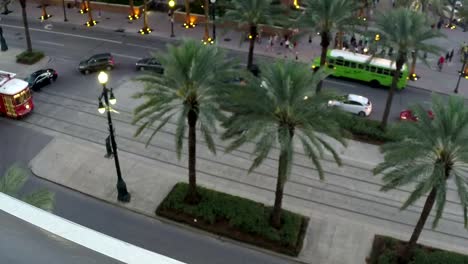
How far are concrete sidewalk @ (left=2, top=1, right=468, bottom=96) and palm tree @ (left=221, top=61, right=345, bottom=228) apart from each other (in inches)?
709

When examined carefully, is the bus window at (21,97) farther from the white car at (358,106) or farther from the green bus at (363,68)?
the green bus at (363,68)

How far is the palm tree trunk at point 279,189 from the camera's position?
20672 millimetres

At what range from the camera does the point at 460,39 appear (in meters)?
48.3

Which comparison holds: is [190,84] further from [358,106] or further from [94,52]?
[94,52]

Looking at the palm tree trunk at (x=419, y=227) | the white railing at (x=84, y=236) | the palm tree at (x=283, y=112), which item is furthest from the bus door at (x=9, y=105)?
the white railing at (x=84, y=236)

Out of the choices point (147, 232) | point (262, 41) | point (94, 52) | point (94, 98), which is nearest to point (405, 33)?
point (147, 232)

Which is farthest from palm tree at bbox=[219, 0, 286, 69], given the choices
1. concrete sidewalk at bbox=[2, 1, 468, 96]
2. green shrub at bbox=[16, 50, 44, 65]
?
green shrub at bbox=[16, 50, 44, 65]

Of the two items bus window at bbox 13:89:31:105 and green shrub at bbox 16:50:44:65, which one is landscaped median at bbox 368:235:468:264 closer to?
bus window at bbox 13:89:31:105

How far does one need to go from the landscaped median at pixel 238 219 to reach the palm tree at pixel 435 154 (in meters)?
5.48

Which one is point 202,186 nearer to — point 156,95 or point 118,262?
point 156,95

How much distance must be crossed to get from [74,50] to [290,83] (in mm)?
→ 29814

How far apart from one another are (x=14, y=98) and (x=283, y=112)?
20.6 meters

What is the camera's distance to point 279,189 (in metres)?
22.1

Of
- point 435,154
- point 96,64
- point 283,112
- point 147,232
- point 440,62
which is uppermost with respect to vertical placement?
point 283,112
